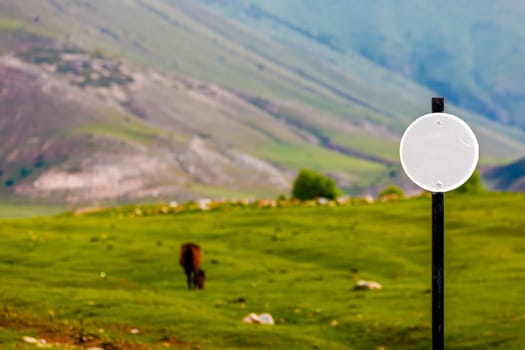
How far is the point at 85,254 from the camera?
5053 centimetres

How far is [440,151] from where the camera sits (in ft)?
42.6

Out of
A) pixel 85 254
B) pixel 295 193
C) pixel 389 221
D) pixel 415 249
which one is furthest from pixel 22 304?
pixel 295 193

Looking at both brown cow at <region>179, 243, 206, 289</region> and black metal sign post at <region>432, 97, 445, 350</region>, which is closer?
black metal sign post at <region>432, 97, 445, 350</region>

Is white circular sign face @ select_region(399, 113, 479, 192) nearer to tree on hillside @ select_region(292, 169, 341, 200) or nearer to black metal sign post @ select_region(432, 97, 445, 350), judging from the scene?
black metal sign post @ select_region(432, 97, 445, 350)

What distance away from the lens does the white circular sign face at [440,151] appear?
12.9m

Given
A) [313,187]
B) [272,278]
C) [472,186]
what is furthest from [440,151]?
[313,187]

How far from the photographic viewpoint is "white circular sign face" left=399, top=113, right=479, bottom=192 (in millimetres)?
12922

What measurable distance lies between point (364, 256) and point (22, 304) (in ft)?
75.1

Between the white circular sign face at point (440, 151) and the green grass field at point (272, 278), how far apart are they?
12.8 meters

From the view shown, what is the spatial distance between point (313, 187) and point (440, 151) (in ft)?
284

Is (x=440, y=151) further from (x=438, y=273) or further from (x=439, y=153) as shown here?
(x=438, y=273)

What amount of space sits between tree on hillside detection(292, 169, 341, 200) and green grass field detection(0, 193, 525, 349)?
2275 centimetres

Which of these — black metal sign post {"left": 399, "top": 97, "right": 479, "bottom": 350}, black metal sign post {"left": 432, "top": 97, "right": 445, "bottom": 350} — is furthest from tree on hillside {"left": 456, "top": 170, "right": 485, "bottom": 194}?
black metal sign post {"left": 432, "top": 97, "right": 445, "bottom": 350}

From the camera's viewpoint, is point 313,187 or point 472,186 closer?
point 472,186
